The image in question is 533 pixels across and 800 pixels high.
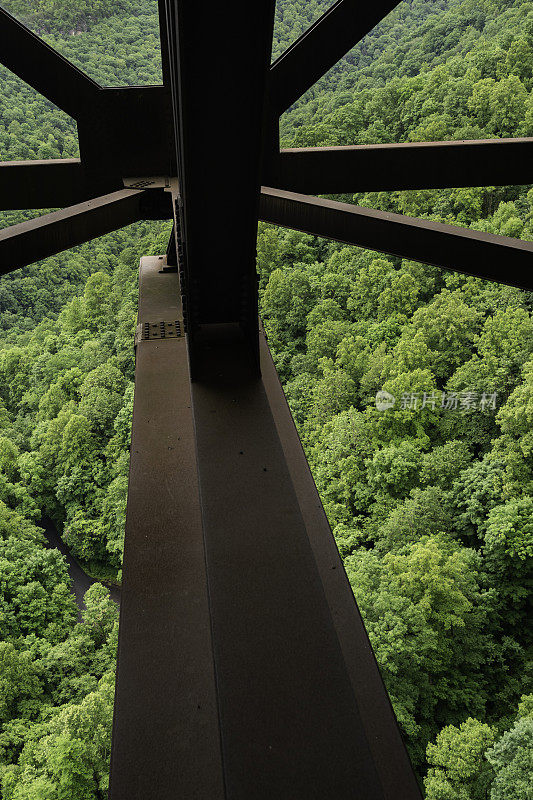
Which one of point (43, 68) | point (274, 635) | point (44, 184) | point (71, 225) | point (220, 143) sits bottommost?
point (274, 635)

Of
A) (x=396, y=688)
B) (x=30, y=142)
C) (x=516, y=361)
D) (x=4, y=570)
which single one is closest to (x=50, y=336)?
(x=30, y=142)

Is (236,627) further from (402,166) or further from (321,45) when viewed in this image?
(402,166)

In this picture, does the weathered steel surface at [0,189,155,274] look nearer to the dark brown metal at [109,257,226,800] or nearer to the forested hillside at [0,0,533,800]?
the dark brown metal at [109,257,226,800]

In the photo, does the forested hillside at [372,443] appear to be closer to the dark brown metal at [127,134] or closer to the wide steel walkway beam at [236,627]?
the wide steel walkway beam at [236,627]

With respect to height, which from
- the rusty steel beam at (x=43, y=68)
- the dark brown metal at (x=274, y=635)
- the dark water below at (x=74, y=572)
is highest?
the rusty steel beam at (x=43, y=68)

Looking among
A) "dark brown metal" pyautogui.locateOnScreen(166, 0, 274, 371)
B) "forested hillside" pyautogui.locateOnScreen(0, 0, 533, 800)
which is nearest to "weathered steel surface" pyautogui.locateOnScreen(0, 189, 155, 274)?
"dark brown metal" pyautogui.locateOnScreen(166, 0, 274, 371)

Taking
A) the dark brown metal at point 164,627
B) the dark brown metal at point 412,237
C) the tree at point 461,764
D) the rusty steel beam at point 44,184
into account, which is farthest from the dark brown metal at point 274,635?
the tree at point 461,764

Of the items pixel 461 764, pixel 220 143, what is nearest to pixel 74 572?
pixel 461 764
